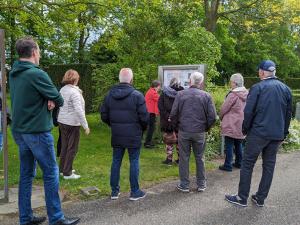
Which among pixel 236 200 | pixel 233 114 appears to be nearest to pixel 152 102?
pixel 233 114

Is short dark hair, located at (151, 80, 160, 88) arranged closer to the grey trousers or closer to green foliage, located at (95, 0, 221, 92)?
green foliage, located at (95, 0, 221, 92)

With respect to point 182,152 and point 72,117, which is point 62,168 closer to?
point 72,117

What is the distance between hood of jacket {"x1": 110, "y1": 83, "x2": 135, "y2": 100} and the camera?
5738mm

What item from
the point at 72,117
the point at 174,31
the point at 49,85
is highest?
the point at 174,31

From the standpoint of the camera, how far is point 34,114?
4473 millimetres

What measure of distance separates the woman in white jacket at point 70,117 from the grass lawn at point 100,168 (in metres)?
0.36

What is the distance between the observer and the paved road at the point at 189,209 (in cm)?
512

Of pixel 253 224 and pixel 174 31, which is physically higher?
pixel 174 31

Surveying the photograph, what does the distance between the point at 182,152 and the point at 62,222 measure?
2431mm

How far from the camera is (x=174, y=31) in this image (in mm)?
11727

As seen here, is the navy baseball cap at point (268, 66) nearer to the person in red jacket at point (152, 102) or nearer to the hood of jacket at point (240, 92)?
the hood of jacket at point (240, 92)

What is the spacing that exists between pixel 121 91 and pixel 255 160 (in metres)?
2.17

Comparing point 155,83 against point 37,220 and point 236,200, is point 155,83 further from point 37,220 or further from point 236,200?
point 37,220

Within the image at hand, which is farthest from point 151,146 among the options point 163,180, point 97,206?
point 97,206
